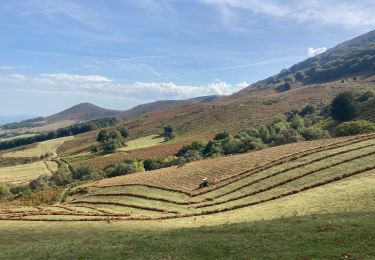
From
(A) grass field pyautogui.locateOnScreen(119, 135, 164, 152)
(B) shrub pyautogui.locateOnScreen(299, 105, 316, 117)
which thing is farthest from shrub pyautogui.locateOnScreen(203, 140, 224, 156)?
(B) shrub pyautogui.locateOnScreen(299, 105, 316, 117)

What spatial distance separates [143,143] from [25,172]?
5539 centimetres

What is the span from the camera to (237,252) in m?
28.2

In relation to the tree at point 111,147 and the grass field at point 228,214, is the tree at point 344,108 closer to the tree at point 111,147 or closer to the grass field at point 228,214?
the grass field at point 228,214

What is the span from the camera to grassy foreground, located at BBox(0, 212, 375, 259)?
2727cm

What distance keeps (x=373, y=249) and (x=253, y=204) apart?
2627 cm

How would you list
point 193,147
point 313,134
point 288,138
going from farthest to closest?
point 193,147, point 288,138, point 313,134

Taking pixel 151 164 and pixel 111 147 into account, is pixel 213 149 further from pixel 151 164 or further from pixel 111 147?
pixel 111 147

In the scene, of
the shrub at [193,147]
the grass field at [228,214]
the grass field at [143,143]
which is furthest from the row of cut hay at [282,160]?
the grass field at [143,143]

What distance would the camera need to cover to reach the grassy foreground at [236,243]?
2727 cm

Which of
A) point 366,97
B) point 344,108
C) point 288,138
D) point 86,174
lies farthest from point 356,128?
point 366,97

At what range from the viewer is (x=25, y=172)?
149 meters

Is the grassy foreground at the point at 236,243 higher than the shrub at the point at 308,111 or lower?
lower

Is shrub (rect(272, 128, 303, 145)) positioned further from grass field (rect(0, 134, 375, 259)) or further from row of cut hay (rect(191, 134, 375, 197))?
row of cut hay (rect(191, 134, 375, 197))

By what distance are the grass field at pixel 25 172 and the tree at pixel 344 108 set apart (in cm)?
10555
